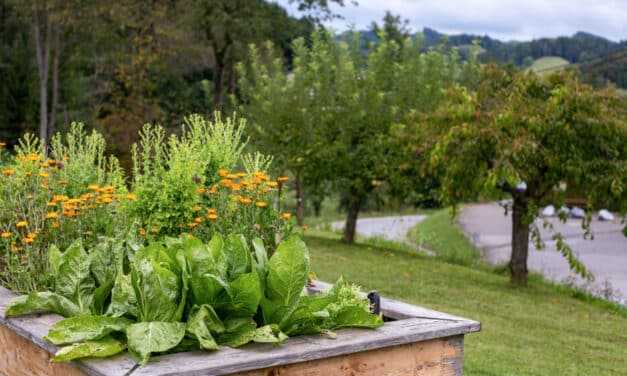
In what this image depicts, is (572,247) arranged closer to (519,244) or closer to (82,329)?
(519,244)

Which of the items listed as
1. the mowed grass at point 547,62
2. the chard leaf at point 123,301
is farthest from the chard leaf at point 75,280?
the mowed grass at point 547,62

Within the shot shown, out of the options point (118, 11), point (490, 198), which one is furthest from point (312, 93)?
point (118, 11)

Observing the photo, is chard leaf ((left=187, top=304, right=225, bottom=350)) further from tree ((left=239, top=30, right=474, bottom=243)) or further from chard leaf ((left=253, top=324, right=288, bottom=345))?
tree ((left=239, top=30, right=474, bottom=243))

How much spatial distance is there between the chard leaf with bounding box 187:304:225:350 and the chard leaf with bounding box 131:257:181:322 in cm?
10

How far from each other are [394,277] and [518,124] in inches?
119

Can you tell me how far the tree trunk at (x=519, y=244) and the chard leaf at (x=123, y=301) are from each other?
8720 millimetres

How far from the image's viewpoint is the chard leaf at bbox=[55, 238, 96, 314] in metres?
3.77

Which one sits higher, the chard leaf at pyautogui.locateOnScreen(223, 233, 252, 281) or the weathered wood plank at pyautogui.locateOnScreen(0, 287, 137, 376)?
the chard leaf at pyautogui.locateOnScreen(223, 233, 252, 281)

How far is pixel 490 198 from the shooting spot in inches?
454

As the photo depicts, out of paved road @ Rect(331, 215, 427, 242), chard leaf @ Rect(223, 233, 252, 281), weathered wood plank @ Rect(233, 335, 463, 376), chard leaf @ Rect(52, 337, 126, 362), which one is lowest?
paved road @ Rect(331, 215, 427, 242)

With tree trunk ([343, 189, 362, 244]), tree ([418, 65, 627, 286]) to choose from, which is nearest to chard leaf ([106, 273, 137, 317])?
tree ([418, 65, 627, 286])

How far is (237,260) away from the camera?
350cm

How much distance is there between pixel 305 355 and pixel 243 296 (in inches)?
15.2

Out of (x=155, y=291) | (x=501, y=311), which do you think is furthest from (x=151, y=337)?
(x=501, y=311)
